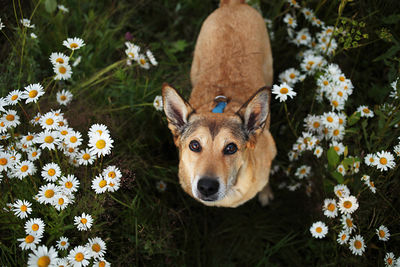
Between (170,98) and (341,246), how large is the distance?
8.12 ft

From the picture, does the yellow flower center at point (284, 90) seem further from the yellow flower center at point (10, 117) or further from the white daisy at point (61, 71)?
the yellow flower center at point (10, 117)

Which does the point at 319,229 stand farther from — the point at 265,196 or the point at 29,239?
the point at 29,239

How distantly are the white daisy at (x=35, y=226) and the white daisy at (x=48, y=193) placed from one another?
172 millimetres

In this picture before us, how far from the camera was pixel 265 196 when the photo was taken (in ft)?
14.1

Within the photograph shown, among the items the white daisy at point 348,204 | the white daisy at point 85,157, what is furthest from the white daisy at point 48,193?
the white daisy at point 348,204

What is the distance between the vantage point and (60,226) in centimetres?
259

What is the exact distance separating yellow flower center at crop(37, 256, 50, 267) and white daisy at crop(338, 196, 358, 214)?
9.27ft

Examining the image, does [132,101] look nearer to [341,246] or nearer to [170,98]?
[170,98]

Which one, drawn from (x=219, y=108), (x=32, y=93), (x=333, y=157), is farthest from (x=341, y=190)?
(x=32, y=93)

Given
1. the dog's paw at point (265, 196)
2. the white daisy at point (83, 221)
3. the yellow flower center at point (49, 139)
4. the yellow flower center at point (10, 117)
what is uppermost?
the yellow flower center at point (10, 117)

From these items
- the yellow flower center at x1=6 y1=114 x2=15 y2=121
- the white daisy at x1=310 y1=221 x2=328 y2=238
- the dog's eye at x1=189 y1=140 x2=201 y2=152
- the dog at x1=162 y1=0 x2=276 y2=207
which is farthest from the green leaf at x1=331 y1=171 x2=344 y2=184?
the yellow flower center at x1=6 y1=114 x2=15 y2=121

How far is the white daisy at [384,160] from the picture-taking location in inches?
115

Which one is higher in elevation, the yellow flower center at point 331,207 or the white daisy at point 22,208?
the white daisy at point 22,208

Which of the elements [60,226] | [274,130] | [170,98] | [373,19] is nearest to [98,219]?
[60,226]
